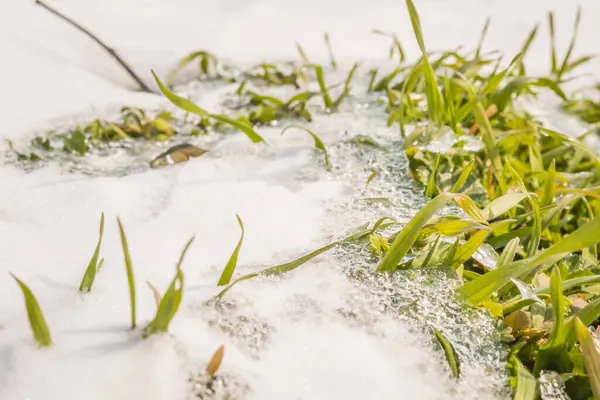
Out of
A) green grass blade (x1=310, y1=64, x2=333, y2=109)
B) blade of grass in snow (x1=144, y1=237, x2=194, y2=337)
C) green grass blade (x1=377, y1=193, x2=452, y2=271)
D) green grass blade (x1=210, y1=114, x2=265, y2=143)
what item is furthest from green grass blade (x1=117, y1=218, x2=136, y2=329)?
green grass blade (x1=310, y1=64, x2=333, y2=109)

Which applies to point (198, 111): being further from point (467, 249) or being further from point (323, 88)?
point (467, 249)

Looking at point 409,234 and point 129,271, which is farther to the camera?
point 409,234

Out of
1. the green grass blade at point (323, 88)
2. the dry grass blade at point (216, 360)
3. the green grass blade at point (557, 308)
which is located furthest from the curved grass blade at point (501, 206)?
the green grass blade at point (323, 88)

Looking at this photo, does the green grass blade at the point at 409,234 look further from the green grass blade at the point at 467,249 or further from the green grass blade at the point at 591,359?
the green grass blade at the point at 591,359

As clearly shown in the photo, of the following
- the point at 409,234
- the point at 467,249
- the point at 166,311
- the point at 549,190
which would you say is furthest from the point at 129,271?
the point at 549,190

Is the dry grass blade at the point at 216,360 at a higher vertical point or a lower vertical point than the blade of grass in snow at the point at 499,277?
lower

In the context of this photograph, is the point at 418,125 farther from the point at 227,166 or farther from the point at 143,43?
the point at 143,43

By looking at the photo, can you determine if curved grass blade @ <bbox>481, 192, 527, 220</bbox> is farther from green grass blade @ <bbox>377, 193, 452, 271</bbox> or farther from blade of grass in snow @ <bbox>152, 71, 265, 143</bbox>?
blade of grass in snow @ <bbox>152, 71, 265, 143</bbox>
